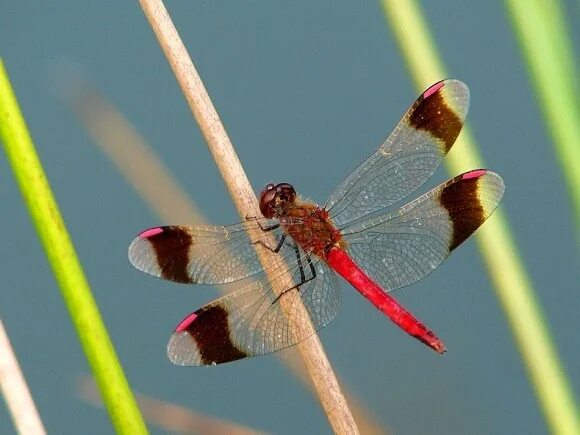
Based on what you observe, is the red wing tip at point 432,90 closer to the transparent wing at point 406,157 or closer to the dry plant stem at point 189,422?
the transparent wing at point 406,157

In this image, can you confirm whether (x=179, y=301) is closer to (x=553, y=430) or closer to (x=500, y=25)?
(x=500, y=25)

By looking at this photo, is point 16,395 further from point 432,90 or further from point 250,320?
point 432,90

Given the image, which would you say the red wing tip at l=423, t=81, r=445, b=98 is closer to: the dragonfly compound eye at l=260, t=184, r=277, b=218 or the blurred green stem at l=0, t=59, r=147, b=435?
the dragonfly compound eye at l=260, t=184, r=277, b=218

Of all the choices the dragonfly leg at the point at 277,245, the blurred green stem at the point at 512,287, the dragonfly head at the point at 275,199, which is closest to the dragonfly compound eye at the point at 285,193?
the dragonfly head at the point at 275,199

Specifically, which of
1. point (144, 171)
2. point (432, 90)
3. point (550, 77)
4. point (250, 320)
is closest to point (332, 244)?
point (250, 320)

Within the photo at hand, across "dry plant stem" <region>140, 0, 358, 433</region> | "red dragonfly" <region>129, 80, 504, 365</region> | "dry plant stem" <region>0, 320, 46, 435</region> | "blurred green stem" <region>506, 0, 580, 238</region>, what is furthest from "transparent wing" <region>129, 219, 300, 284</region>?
"blurred green stem" <region>506, 0, 580, 238</region>
